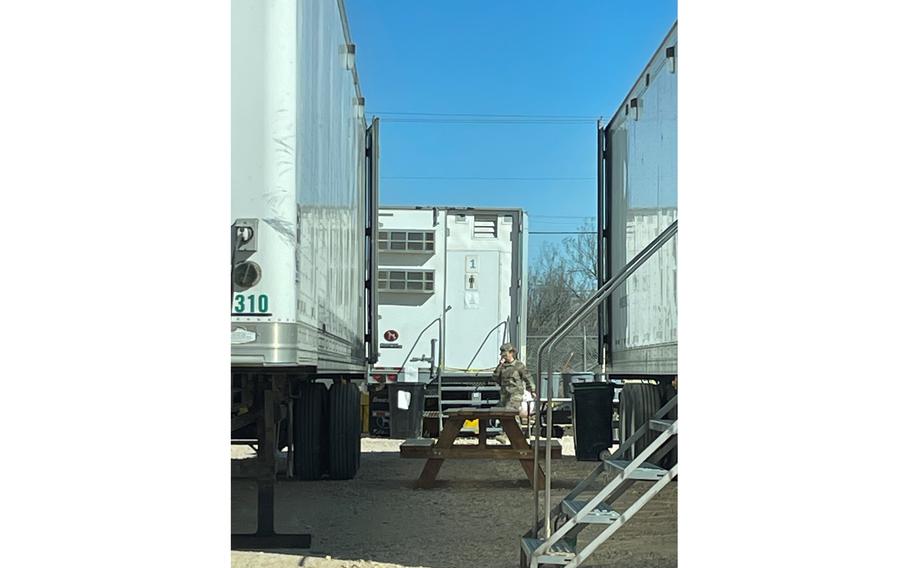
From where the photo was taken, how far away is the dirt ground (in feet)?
22.1

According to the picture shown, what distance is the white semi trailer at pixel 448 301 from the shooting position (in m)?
16.1

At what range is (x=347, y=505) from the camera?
9.20 m

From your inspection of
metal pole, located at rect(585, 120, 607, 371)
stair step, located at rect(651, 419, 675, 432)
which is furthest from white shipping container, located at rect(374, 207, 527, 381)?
stair step, located at rect(651, 419, 675, 432)

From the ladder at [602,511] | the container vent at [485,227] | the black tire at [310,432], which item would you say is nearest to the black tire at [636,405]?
the black tire at [310,432]

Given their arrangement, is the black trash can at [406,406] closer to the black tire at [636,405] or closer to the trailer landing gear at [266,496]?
the black tire at [636,405]

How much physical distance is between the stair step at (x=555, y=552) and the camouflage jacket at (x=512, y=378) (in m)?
7.58

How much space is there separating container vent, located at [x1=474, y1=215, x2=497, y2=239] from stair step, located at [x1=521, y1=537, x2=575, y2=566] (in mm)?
10679

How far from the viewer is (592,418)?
27.9 feet

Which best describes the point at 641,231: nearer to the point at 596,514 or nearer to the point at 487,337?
the point at 596,514
